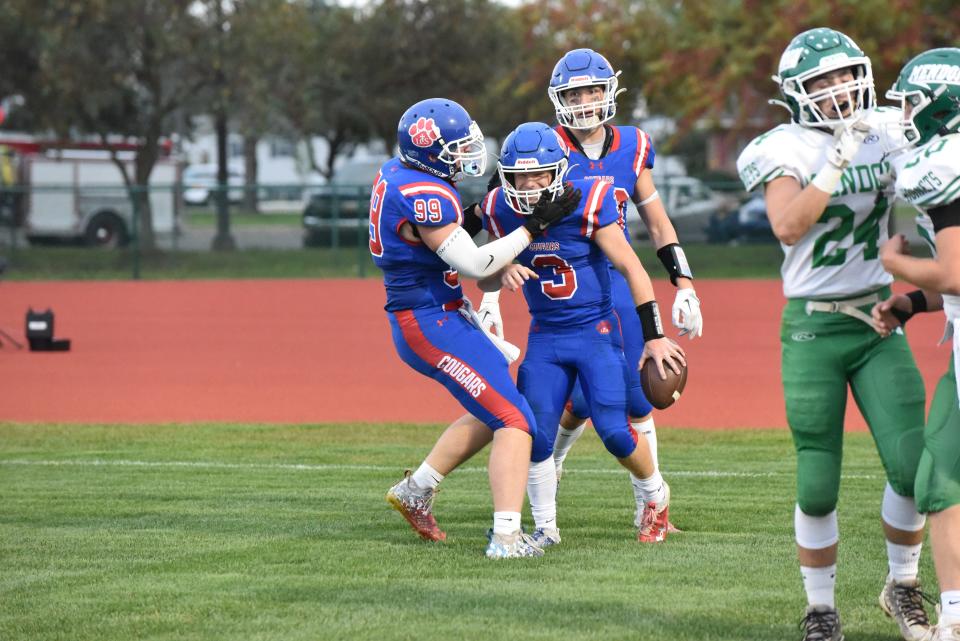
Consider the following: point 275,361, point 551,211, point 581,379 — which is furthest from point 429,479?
point 275,361

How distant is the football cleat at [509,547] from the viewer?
5.91m

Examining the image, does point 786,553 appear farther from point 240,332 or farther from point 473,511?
point 240,332

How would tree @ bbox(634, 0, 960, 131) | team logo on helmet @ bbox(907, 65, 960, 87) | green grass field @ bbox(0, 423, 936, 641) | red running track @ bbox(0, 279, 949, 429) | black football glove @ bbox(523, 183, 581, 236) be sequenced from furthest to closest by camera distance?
tree @ bbox(634, 0, 960, 131) < red running track @ bbox(0, 279, 949, 429) < black football glove @ bbox(523, 183, 581, 236) < green grass field @ bbox(0, 423, 936, 641) < team logo on helmet @ bbox(907, 65, 960, 87)

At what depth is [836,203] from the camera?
4.62 m

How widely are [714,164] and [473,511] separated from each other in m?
47.1

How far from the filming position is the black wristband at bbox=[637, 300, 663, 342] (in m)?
5.99

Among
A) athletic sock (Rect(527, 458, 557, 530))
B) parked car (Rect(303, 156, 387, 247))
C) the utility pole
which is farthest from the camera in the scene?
the utility pole

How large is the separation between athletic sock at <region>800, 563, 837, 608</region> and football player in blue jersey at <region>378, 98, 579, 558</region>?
1562 millimetres

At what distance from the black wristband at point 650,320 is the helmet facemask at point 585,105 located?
1120mm

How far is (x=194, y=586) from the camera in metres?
5.41

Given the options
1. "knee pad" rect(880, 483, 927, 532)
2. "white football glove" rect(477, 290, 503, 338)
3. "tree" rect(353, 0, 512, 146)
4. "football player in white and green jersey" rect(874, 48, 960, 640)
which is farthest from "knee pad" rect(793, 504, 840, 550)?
"tree" rect(353, 0, 512, 146)

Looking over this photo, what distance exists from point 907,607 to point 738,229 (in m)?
21.2

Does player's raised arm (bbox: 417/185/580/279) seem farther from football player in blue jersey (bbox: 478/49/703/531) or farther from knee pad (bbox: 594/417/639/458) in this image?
knee pad (bbox: 594/417/639/458)

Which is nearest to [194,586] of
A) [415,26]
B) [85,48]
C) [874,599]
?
[874,599]
